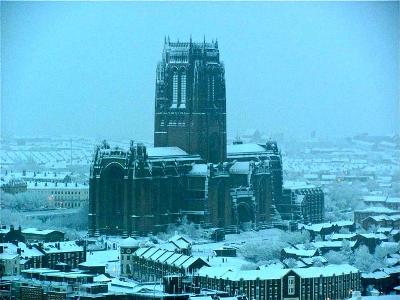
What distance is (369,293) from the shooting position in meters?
26.5

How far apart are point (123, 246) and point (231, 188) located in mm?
3340

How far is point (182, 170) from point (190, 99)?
1104mm

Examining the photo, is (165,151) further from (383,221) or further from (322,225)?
(383,221)

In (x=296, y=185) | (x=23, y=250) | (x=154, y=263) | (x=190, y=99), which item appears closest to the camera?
(x=154, y=263)

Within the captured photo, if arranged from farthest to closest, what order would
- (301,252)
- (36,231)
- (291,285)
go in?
1. (36,231)
2. (301,252)
3. (291,285)

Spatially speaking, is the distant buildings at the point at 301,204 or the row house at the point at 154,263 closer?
the row house at the point at 154,263

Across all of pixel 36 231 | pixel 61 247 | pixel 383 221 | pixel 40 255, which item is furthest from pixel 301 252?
pixel 36 231

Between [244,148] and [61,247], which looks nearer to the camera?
[61,247]

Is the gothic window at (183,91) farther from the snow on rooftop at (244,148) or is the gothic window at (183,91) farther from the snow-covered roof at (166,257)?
the snow-covered roof at (166,257)

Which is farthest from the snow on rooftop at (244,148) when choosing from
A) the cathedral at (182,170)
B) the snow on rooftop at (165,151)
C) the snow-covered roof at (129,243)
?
the snow-covered roof at (129,243)

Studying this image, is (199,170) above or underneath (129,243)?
above

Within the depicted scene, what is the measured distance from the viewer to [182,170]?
29969mm

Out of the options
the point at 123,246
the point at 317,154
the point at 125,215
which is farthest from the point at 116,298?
the point at 317,154

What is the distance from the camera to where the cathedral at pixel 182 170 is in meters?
29.3
